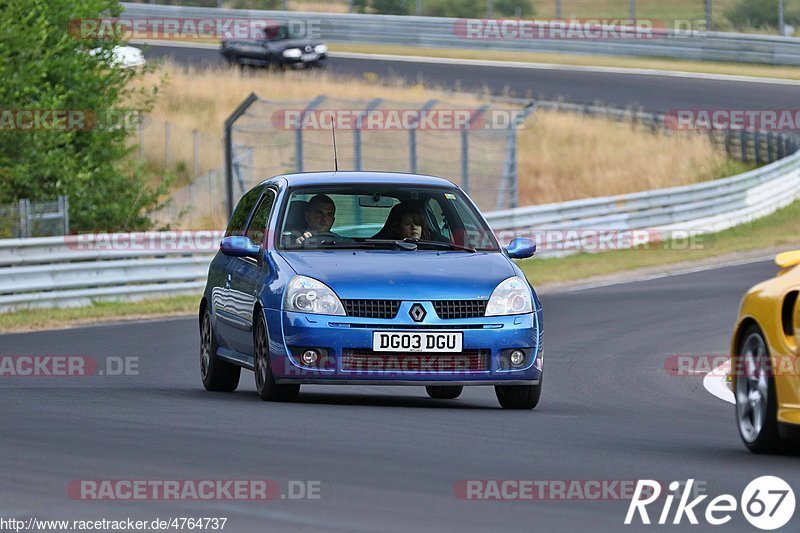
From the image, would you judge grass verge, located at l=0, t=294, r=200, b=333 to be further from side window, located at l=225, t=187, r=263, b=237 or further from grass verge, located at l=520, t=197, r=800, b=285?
side window, located at l=225, t=187, r=263, b=237

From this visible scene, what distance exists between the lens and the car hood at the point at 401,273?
35.4ft

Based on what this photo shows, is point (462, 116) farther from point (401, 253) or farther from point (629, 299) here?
point (401, 253)

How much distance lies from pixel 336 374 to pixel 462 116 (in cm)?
2301

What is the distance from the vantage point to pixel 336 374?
35.3ft

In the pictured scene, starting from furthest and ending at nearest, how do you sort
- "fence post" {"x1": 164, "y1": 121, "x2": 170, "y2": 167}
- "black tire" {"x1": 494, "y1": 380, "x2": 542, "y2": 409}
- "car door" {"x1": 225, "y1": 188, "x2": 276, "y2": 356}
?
"fence post" {"x1": 164, "y1": 121, "x2": 170, "y2": 167} < "car door" {"x1": 225, "y1": 188, "x2": 276, "y2": 356} < "black tire" {"x1": 494, "y1": 380, "x2": 542, "y2": 409}

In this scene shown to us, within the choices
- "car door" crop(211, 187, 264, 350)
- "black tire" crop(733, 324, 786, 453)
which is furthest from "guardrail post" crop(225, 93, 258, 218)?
"black tire" crop(733, 324, 786, 453)

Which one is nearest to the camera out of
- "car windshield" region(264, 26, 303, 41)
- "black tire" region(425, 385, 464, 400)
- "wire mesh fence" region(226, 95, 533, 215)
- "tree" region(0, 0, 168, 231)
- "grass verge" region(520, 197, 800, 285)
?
"black tire" region(425, 385, 464, 400)

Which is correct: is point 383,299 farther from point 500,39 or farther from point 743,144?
point 500,39

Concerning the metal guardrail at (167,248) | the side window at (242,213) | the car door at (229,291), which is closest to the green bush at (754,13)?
the metal guardrail at (167,248)

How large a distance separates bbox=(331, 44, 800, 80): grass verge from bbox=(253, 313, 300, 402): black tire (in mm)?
39351

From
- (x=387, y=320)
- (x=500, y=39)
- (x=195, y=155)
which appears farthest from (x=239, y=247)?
(x=500, y=39)

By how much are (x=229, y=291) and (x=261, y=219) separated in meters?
0.55

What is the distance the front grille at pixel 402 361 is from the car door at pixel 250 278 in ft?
2.94

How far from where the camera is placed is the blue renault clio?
1077 centimetres
